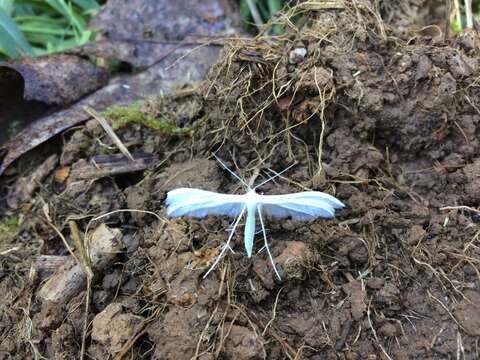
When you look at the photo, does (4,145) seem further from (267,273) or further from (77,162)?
(267,273)

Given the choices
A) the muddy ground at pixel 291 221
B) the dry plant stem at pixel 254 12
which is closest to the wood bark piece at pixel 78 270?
the muddy ground at pixel 291 221

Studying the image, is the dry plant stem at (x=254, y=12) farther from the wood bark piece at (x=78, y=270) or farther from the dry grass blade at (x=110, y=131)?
the wood bark piece at (x=78, y=270)

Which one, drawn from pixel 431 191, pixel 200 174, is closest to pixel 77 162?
pixel 200 174

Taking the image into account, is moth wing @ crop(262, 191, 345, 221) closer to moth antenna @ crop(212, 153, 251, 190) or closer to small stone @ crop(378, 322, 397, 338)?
moth antenna @ crop(212, 153, 251, 190)

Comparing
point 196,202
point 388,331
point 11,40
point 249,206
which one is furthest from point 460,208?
point 11,40

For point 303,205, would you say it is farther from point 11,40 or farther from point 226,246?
point 11,40
